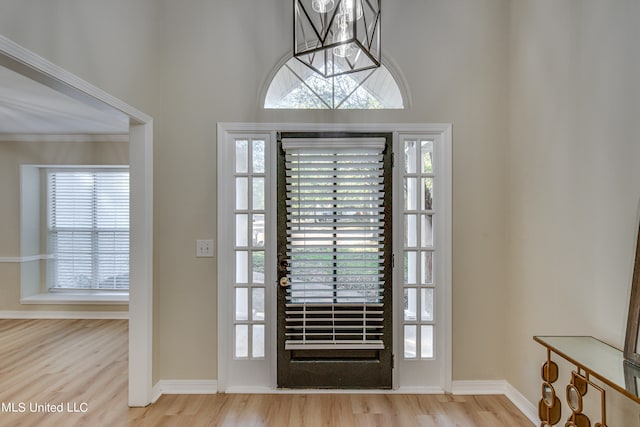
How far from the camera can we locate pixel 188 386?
2465 millimetres

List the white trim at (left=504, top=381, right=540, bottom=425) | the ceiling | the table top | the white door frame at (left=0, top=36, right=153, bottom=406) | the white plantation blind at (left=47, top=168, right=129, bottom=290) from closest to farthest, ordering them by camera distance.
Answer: the table top < the white trim at (left=504, top=381, right=540, bottom=425) < the white door frame at (left=0, top=36, right=153, bottom=406) < the ceiling < the white plantation blind at (left=47, top=168, right=129, bottom=290)

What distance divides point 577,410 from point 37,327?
559cm

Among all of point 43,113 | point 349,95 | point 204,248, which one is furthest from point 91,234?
point 349,95

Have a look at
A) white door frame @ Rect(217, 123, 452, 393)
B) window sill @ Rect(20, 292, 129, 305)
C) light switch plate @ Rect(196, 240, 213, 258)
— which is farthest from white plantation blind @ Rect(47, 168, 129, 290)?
white door frame @ Rect(217, 123, 452, 393)

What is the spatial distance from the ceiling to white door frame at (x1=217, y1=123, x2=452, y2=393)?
838 millimetres

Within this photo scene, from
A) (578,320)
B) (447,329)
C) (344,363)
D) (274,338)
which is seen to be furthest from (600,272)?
(274,338)

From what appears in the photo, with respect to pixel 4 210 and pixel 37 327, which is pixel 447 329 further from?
pixel 4 210

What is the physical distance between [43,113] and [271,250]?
3250 millimetres

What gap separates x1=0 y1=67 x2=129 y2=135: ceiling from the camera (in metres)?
2.76

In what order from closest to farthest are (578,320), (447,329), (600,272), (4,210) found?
(600,272) → (578,320) → (447,329) → (4,210)

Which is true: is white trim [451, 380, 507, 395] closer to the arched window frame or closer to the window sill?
the arched window frame

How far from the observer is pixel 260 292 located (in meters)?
2.52

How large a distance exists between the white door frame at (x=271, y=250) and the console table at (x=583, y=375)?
79 centimetres

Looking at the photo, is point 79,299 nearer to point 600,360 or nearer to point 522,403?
point 522,403
